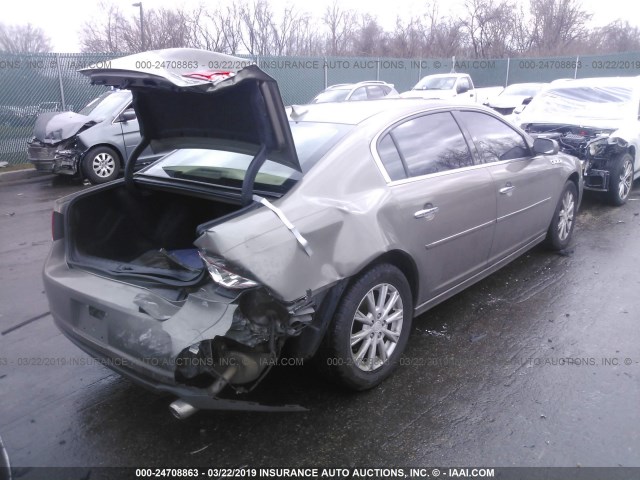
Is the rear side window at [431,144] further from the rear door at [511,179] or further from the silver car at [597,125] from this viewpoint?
the silver car at [597,125]

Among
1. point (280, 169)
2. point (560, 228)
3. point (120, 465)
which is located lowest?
point (120, 465)

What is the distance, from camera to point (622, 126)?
7.28 meters

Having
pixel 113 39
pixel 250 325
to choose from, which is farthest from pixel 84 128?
pixel 113 39

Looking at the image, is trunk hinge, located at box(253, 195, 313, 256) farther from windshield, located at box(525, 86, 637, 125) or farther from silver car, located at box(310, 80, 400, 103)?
silver car, located at box(310, 80, 400, 103)

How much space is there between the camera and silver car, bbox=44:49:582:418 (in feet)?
7.82

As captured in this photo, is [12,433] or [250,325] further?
[12,433]

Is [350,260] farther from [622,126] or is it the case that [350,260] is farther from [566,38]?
[566,38]

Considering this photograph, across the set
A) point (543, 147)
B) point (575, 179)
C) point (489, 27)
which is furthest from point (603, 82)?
point (489, 27)

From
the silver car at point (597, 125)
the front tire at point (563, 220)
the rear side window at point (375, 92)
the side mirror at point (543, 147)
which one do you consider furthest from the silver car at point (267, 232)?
the rear side window at point (375, 92)

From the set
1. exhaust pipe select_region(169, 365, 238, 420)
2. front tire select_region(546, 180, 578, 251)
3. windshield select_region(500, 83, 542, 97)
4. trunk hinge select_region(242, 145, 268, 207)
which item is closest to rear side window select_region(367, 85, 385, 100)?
windshield select_region(500, 83, 542, 97)

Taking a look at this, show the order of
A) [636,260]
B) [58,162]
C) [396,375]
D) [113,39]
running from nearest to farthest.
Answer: [396,375] < [636,260] < [58,162] < [113,39]

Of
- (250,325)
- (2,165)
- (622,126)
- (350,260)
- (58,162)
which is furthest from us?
(2,165)

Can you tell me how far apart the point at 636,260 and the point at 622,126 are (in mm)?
3006

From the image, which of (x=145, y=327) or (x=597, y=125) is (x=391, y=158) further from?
(x=597, y=125)
